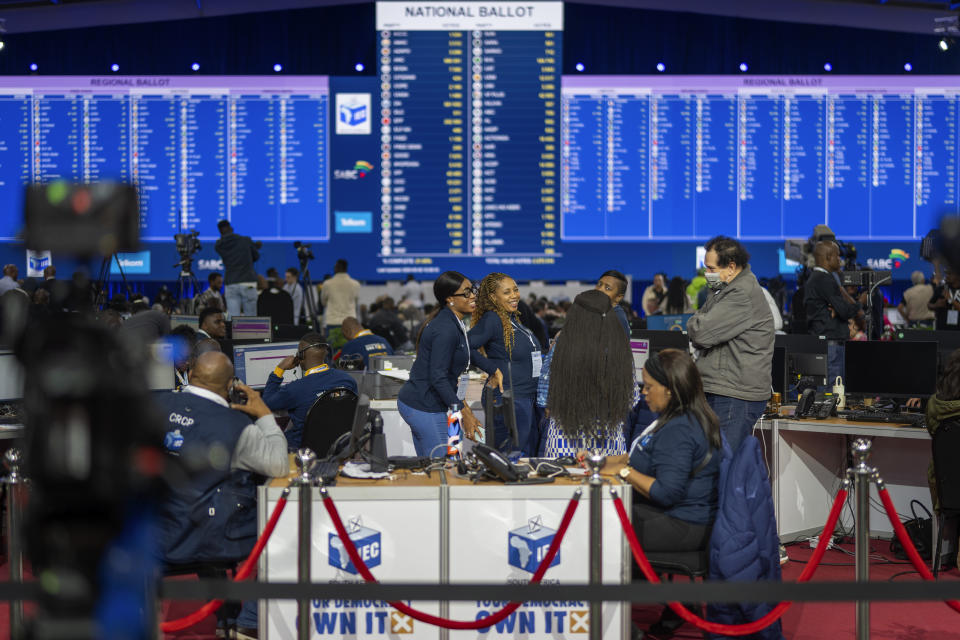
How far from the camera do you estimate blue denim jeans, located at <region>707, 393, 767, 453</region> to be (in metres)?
4.38

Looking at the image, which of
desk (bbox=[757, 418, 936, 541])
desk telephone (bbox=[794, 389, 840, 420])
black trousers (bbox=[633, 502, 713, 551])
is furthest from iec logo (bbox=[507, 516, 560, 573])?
desk telephone (bbox=[794, 389, 840, 420])

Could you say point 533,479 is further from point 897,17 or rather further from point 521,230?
point 897,17

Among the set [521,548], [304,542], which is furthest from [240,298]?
[304,542]

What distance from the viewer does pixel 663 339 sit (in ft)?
19.4

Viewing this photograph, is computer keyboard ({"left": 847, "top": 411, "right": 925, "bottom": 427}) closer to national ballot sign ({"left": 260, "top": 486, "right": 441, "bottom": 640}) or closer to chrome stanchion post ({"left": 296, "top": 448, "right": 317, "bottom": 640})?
national ballot sign ({"left": 260, "top": 486, "right": 441, "bottom": 640})

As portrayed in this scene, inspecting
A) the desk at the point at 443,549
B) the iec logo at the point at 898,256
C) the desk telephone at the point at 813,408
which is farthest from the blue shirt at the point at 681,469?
the iec logo at the point at 898,256

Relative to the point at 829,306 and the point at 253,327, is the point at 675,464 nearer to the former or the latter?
the point at 829,306

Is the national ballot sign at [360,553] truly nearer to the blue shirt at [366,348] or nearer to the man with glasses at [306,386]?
the man with glasses at [306,386]

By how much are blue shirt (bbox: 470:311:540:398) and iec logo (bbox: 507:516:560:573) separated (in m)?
1.66

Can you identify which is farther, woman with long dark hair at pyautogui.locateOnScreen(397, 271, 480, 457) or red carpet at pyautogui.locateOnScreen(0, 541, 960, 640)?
woman with long dark hair at pyautogui.locateOnScreen(397, 271, 480, 457)

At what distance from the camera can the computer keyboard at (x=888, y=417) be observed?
195 inches

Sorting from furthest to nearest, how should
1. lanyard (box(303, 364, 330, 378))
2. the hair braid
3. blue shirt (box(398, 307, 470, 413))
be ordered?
the hair braid → lanyard (box(303, 364, 330, 378)) → blue shirt (box(398, 307, 470, 413))

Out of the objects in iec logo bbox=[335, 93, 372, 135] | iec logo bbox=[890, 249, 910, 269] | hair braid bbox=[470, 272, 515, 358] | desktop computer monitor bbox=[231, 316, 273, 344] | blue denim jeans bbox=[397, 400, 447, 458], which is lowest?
blue denim jeans bbox=[397, 400, 447, 458]

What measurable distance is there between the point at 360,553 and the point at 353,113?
1032 cm
